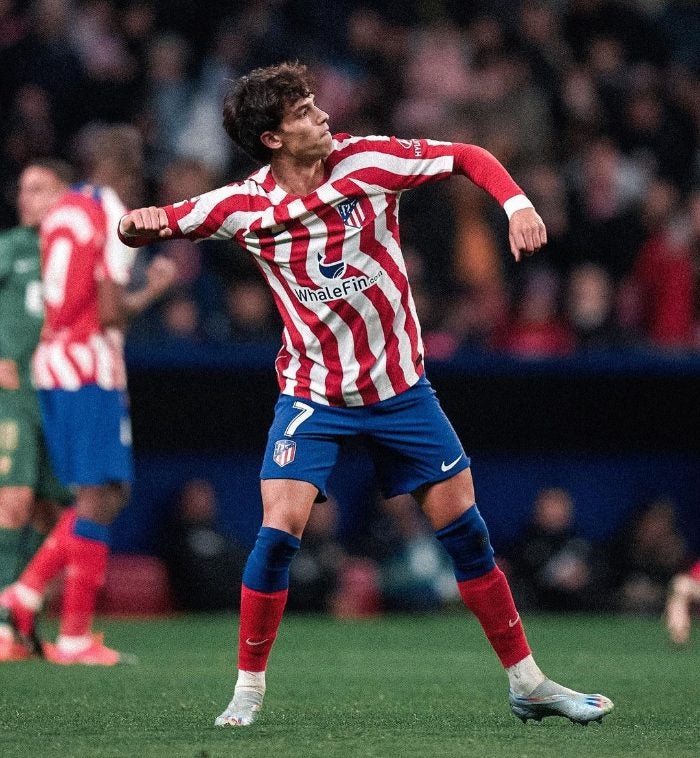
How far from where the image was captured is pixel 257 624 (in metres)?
4.86

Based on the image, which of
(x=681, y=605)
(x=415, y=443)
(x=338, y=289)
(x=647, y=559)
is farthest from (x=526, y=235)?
→ (x=647, y=559)

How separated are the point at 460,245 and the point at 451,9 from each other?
304cm

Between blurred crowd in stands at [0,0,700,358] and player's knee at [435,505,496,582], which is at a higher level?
blurred crowd in stands at [0,0,700,358]

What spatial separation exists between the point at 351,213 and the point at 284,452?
79 centimetres

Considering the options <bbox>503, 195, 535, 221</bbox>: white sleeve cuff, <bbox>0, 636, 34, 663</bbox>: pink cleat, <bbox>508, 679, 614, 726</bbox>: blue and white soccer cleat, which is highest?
<bbox>503, 195, 535, 221</bbox>: white sleeve cuff

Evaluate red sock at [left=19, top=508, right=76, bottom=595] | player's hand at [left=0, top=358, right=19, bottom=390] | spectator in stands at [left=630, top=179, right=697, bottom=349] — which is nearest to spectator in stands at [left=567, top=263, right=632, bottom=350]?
spectator in stands at [left=630, top=179, right=697, bottom=349]

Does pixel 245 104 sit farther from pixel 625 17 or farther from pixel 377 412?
pixel 625 17

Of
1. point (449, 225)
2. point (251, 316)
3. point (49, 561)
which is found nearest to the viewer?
point (49, 561)

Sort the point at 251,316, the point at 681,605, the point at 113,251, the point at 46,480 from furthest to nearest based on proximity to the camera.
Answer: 1. the point at 251,316
2. the point at 681,605
3. the point at 46,480
4. the point at 113,251

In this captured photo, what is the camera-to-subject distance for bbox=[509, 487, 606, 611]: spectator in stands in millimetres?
11406

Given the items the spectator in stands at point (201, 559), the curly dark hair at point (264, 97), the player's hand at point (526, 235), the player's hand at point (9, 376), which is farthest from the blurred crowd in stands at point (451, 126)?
the player's hand at point (526, 235)

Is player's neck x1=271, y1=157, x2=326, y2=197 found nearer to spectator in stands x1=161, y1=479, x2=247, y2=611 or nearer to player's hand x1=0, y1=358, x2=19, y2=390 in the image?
player's hand x1=0, y1=358, x2=19, y2=390

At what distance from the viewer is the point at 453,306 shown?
1134 centimetres

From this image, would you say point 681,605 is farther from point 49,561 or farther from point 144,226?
point 144,226
